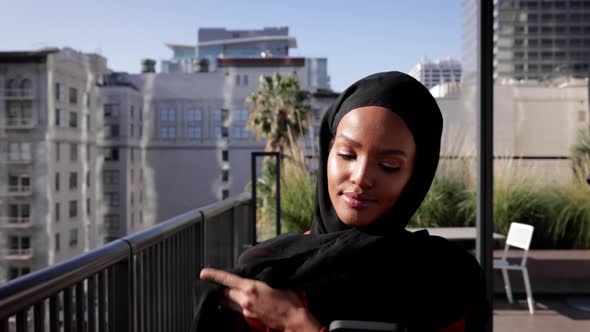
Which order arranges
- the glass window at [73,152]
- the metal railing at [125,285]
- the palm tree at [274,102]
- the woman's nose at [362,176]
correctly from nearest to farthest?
the woman's nose at [362,176], the metal railing at [125,285], the palm tree at [274,102], the glass window at [73,152]

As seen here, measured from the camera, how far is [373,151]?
0.79 metres

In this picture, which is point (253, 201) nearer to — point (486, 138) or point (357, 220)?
point (486, 138)

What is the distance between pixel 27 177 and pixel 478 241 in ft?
168

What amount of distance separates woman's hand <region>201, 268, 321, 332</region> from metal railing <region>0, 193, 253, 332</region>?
37cm

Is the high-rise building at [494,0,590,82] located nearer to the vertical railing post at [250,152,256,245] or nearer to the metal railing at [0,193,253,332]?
the vertical railing post at [250,152,256,245]

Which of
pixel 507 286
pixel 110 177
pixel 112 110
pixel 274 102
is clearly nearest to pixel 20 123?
pixel 112 110

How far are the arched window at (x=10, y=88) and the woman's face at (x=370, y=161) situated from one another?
160 ft

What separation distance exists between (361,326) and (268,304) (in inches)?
5.0

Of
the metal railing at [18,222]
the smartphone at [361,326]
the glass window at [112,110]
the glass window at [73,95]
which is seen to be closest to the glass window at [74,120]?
the glass window at [112,110]

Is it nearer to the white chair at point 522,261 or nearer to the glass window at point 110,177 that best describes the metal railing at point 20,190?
the glass window at point 110,177

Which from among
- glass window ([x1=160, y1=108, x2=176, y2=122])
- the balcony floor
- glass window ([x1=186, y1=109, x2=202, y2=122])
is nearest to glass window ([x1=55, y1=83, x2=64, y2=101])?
glass window ([x1=160, y1=108, x2=176, y2=122])

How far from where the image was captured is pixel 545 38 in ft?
24.2

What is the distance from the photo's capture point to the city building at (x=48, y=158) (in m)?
41.8

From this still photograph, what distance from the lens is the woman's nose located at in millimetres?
801
